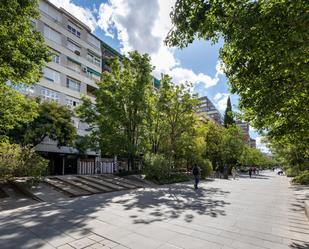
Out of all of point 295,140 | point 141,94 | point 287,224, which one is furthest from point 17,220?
point 141,94

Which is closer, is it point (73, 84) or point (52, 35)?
point (52, 35)

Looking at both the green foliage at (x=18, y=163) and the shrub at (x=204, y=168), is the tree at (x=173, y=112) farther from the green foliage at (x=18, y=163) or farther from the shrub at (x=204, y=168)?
the green foliage at (x=18, y=163)

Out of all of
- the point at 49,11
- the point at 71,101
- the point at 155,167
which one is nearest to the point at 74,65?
the point at 71,101

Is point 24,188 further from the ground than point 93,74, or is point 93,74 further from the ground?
point 93,74

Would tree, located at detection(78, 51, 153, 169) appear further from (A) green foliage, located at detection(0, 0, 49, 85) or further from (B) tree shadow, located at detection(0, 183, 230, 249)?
(B) tree shadow, located at detection(0, 183, 230, 249)

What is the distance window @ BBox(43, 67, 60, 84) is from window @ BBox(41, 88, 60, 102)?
1.30m

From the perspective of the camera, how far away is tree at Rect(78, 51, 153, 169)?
2036 cm

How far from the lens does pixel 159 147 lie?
25906 millimetres

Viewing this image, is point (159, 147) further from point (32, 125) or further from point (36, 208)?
point (36, 208)

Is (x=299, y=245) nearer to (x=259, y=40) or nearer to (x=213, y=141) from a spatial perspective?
(x=259, y=40)

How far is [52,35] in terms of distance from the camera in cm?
2838

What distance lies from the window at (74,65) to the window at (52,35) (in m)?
2.65

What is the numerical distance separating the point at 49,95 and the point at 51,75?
94.3 inches

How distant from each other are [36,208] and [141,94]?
13.3 metres
